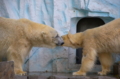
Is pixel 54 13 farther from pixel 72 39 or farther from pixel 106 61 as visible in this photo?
pixel 106 61

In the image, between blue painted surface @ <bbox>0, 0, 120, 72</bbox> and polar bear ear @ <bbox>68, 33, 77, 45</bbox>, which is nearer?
polar bear ear @ <bbox>68, 33, 77, 45</bbox>

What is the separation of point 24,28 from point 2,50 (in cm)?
64

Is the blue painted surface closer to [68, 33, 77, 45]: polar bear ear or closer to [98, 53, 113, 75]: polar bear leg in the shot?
[68, 33, 77, 45]: polar bear ear

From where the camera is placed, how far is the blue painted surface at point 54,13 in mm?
6066

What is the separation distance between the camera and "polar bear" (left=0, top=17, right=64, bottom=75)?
4.66m

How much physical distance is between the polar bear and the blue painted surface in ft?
3.55

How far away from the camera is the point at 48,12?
6.20 m

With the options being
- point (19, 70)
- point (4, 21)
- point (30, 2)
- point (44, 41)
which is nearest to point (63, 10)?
point (30, 2)

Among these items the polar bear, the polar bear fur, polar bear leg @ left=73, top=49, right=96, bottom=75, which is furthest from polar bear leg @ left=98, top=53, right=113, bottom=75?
the polar bear

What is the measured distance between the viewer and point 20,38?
4715 mm

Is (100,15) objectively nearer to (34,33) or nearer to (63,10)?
(63,10)

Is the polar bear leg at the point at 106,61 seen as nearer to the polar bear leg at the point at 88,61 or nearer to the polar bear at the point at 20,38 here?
the polar bear leg at the point at 88,61

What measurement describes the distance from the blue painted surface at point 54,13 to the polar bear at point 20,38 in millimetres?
1083

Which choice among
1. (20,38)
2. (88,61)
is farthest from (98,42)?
(20,38)
